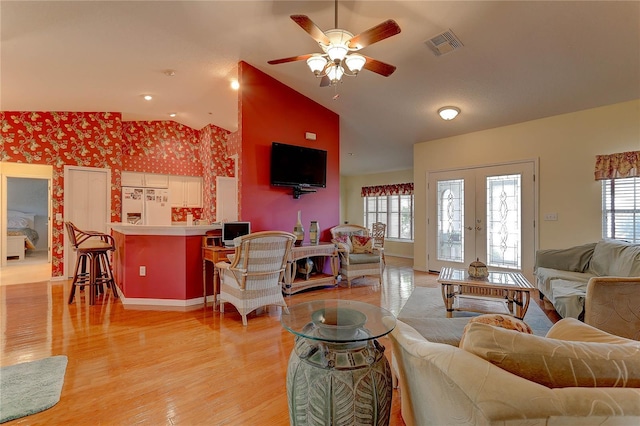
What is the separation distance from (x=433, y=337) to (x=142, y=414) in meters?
1.75

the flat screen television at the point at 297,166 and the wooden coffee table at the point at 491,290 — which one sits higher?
the flat screen television at the point at 297,166

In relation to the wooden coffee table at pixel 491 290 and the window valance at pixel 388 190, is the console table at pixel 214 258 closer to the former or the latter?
the wooden coffee table at pixel 491 290

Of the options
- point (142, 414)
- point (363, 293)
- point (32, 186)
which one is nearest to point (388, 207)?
point (363, 293)

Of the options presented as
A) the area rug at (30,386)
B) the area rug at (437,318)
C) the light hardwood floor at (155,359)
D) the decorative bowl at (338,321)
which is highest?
the decorative bowl at (338,321)

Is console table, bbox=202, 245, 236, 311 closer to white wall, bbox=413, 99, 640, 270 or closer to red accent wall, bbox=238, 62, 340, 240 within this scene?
red accent wall, bbox=238, 62, 340, 240

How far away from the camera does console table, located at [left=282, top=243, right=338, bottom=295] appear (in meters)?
4.14

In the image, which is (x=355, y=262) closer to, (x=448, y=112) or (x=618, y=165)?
(x=448, y=112)

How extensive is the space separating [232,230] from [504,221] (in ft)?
14.5

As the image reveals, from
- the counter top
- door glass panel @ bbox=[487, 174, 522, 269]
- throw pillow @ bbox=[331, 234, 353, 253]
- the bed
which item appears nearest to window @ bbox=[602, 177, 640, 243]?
door glass panel @ bbox=[487, 174, 522, 269]

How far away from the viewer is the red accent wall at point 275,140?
4148 millimetres

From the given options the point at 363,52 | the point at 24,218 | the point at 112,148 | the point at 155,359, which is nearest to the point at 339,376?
the point at 155,359

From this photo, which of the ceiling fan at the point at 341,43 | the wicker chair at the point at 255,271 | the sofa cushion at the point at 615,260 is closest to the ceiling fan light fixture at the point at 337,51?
the ceiling fan at the point at 341,43

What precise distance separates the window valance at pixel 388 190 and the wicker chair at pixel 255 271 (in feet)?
17.7

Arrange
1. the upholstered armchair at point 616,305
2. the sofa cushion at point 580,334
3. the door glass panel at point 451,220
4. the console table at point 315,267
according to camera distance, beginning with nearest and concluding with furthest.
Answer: the sofa cushion at point 580,334
the upholstered armchair at point 616,305
the console table at point 315,267
the door glass panel at point 451,220
